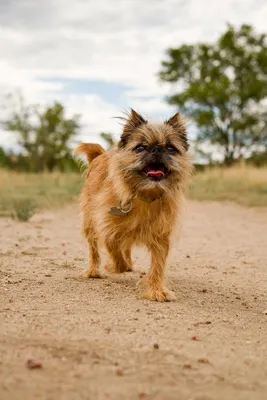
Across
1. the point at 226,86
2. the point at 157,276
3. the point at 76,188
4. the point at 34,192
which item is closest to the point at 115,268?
the point at 157,276

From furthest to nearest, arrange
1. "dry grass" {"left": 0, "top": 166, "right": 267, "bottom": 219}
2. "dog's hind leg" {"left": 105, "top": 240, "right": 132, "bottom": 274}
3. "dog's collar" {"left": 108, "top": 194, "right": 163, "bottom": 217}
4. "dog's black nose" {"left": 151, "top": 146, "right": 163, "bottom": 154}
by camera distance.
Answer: "dry grass" {"left": 0, "top": 166, "right": 267, "bottom": 219} < "dog's hind leg" {"left": 105, "top": 240, "right": 132, "bottom": 274} < "dog's collar" {"left": 108, "top": 194, "right": 163, "bottom": 217} < "dog's black nose" {"left": 151, "top": 146, "right": 163, "bottom": 154}

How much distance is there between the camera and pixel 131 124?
6742mm

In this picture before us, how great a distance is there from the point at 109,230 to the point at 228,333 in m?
2.06

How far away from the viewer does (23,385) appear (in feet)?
11.9

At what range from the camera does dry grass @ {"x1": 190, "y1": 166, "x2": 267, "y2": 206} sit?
2066cm

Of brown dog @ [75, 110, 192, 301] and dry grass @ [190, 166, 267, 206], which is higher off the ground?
brown dog @ [75, 110, 192, 301]

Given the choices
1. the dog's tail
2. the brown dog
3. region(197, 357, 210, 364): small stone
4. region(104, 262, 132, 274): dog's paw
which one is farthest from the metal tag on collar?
region(197, 357, 210, 364): small stone

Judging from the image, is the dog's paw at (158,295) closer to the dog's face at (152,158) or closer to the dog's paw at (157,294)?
the dog's paw at (157,294)

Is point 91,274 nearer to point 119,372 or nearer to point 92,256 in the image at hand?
point 92,256

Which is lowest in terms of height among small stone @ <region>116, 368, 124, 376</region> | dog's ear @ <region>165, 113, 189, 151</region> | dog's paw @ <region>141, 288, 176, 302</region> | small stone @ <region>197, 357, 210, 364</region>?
dog's paw @ <region>141, 288, 176, 302</region>

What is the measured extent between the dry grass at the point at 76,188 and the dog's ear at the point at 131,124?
8854 mm

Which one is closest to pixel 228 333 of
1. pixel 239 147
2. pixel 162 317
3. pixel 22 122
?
pixel 162 317

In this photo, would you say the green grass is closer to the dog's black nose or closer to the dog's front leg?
the dog's front leg

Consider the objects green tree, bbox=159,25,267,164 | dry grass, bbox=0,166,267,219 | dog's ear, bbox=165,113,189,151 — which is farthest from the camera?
green tree, bbox=159,25,267,164
